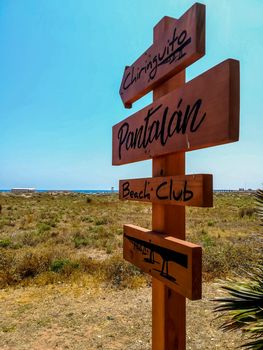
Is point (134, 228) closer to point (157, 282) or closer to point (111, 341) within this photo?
point (157, 282)

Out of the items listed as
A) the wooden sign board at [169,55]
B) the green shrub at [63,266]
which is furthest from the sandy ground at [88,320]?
the wooden sign board at [169,55]

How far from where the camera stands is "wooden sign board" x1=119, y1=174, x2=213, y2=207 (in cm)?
176

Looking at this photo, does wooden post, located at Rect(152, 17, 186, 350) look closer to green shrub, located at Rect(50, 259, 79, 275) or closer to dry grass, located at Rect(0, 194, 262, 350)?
dry grass, located at Rect(0, 194, 262, 350)

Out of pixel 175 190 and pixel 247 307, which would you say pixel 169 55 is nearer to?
pixel 175 190

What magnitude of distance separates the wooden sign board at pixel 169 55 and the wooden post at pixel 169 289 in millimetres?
111

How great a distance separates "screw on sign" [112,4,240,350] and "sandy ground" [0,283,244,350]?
75.8 inches

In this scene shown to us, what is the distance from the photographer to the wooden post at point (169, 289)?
213 cm

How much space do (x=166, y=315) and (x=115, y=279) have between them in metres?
4.10

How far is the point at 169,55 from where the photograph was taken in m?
2.24

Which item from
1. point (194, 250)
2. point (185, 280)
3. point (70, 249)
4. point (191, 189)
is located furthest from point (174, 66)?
point (70, 249)

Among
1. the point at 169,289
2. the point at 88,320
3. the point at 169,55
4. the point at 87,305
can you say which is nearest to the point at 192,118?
the point at 169,55

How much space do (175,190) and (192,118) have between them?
473 millimetres

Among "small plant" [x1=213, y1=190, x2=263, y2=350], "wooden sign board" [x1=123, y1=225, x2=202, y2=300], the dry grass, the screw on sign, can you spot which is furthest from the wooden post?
the dry grass

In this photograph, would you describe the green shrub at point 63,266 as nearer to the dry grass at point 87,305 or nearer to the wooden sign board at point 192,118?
the dry grass at point 87,305
